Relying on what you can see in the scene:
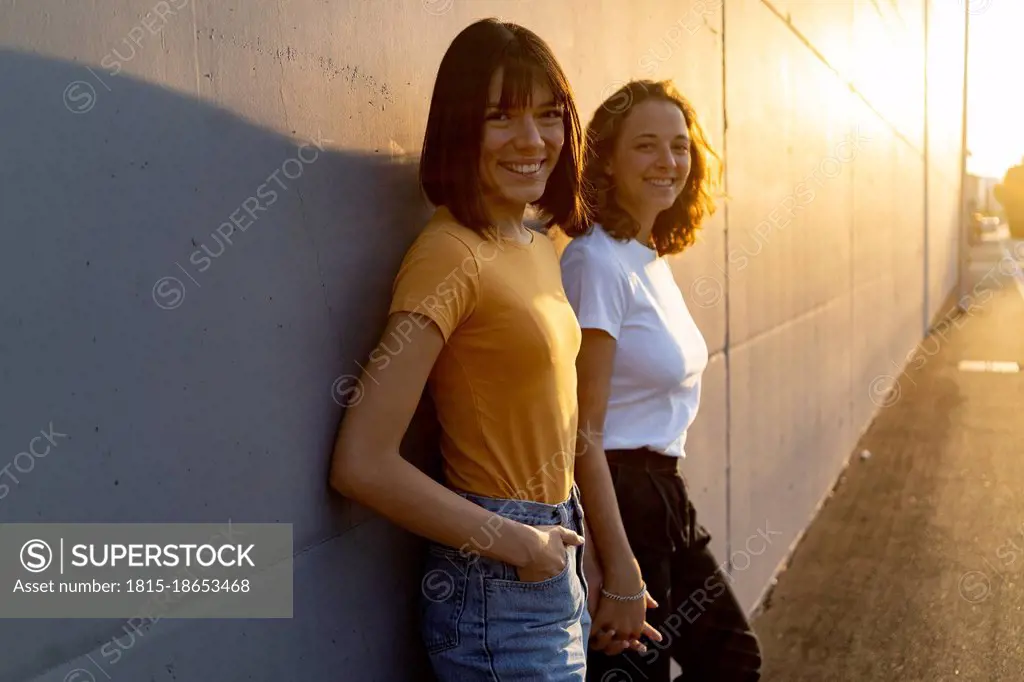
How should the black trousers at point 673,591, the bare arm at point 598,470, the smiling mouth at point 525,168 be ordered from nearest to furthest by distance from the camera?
the smiling mouth at point 525,168
the bare arm at point 598,470
the black trousers at point 673,591

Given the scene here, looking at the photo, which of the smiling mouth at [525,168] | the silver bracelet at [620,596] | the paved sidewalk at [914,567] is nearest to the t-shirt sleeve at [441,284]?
the smiling mouth at [525,168]

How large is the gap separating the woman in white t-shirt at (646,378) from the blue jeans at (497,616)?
386mm

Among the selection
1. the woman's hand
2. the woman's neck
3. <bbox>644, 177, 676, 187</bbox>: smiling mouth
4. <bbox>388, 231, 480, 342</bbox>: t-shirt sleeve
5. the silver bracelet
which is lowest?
the woman's hand

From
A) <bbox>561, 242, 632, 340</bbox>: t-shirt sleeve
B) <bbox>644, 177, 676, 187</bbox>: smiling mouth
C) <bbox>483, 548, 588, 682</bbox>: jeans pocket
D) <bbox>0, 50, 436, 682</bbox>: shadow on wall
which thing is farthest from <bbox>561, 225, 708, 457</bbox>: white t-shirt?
<bbox>483, 548, 588, 682</bbox>: jeans pocket

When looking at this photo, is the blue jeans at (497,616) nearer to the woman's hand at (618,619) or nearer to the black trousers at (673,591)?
the woman's hand at (618,619)

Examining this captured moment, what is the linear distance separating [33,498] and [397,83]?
3.83ft

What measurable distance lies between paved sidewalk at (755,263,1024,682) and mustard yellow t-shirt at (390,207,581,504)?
2.81 metres

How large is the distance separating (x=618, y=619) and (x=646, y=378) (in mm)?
626

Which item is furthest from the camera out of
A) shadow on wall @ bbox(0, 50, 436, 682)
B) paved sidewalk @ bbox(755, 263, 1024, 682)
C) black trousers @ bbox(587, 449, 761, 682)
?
paved sidewalk @ bbox(755, 263, 1024, 682)

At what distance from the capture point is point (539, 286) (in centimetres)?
193

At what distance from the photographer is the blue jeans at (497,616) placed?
71.0 inches

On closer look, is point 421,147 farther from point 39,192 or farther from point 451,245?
point 39,192

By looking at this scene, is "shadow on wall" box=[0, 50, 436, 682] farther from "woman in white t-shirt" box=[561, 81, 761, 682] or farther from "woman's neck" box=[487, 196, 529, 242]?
"woman in white t-shirt" box=[561, 81, 761, 682]

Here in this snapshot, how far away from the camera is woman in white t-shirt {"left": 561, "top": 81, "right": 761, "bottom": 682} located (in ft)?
7.52
